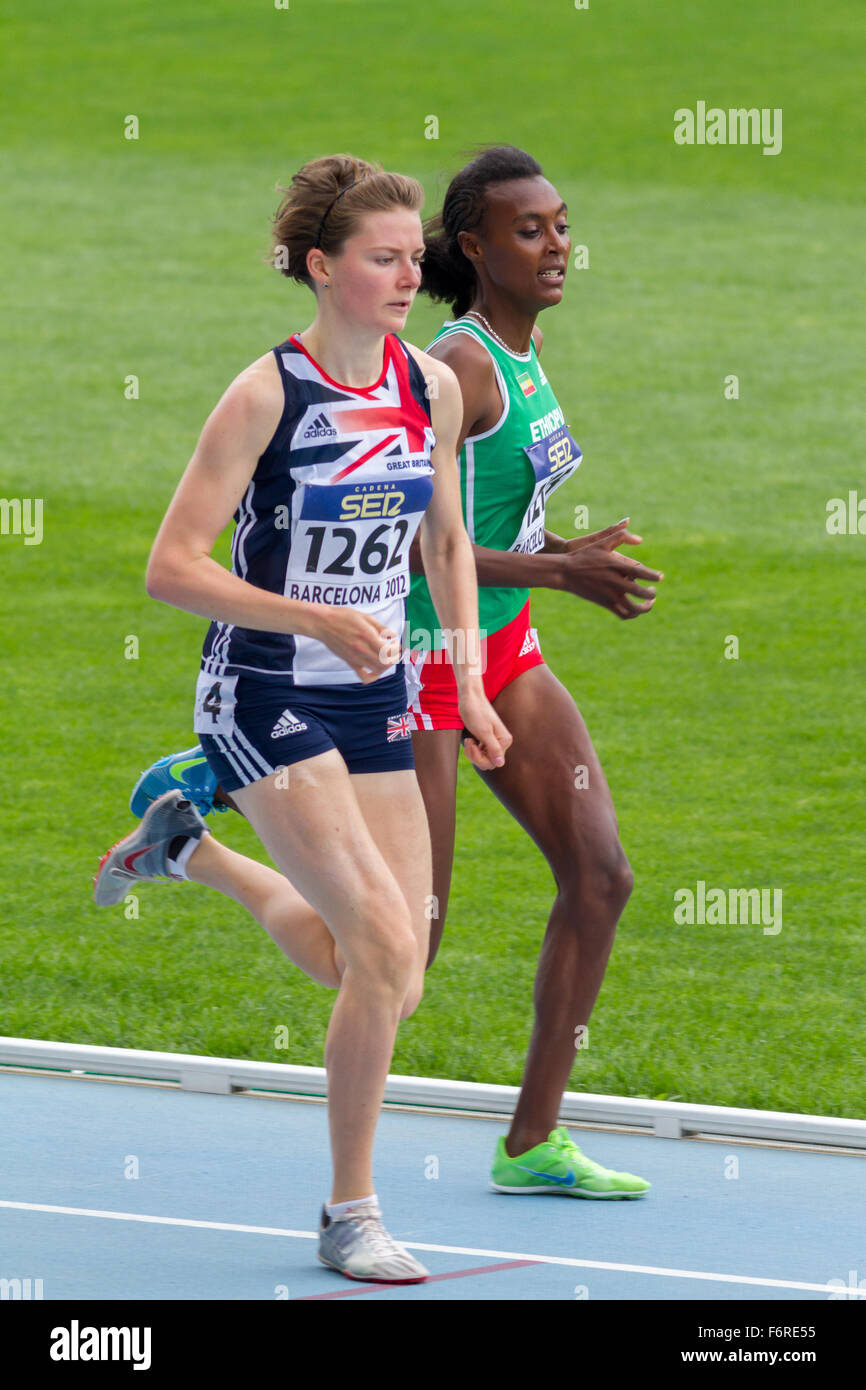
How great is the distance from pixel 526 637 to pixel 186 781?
1.14 m

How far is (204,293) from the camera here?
27.2 meters

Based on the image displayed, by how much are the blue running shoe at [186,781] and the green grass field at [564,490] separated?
5.00 ft

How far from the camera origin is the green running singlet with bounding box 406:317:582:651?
19.9ft

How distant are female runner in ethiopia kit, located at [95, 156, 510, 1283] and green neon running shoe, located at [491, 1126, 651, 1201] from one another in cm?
86

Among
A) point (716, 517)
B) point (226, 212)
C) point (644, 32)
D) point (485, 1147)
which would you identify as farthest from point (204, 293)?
point (485, 1147)

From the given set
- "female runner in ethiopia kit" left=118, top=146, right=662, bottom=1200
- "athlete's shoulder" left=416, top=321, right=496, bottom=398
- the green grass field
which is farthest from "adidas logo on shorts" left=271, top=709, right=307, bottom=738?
the green grass field

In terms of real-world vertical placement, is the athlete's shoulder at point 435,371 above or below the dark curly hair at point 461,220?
below

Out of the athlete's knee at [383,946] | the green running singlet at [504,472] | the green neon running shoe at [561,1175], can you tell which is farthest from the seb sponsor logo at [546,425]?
the green neon running shoe at [561,1175]

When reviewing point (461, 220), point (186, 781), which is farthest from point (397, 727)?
point (461, 220)

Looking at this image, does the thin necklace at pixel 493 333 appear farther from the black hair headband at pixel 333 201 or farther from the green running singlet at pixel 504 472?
the black hair headband at pixel 333 201

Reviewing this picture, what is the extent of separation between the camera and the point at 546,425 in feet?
20.2

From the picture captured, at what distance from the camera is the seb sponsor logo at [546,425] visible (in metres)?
6.10

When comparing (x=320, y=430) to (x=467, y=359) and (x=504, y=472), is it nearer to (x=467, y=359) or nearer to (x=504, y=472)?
(x=467, y=359)

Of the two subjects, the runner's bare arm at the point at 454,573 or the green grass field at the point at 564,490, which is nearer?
the runner's bare arm at the point at 454,573
